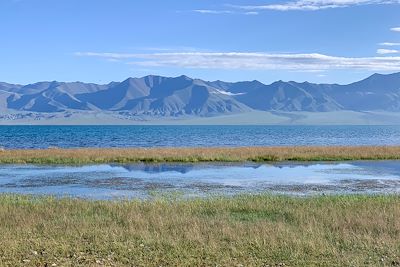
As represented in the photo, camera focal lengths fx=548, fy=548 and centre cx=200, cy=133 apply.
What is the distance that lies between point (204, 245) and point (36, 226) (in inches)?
284

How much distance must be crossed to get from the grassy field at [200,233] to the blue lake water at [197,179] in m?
9.46

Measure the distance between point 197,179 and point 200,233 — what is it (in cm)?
2755

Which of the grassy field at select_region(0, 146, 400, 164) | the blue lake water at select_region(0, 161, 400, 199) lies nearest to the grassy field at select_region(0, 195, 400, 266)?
the blue lake water at select_region(0, 161, 400, 199)

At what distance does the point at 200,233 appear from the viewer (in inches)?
760

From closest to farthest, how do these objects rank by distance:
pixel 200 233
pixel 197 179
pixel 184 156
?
pixel 200 233 < pixel 197 179 < pixel 184 156

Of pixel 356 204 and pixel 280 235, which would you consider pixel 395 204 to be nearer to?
pixel 356 204

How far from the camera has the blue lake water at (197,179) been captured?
1513 inches

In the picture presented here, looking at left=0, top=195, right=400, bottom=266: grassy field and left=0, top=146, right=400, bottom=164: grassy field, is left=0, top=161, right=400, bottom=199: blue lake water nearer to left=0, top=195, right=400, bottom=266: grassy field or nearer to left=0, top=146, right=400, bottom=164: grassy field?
left=0, top=146, right=400, bottom=164: grassy field

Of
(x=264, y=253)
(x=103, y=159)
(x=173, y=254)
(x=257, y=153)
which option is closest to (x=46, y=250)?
(x=173, y=254)

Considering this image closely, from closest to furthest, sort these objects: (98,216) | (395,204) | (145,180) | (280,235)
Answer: (280,235)
(98,216)
(395,204)
(145,180)

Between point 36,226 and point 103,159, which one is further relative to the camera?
point 103,159

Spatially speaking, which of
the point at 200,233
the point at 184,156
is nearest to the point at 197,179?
the point at 184,156

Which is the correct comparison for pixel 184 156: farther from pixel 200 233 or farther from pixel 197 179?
pixel 200 233

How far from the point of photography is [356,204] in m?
27.4
